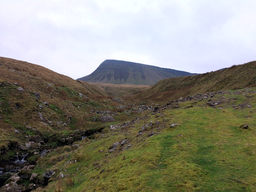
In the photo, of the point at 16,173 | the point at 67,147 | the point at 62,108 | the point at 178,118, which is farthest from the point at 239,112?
the point at 62,108

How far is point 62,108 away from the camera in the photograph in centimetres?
4428

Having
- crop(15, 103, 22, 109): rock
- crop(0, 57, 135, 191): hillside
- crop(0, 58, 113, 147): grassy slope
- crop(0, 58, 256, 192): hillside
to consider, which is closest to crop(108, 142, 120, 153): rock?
crop(0, 58, 256, 192): hillside

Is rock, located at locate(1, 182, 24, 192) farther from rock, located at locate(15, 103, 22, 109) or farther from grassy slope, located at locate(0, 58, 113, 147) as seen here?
rock, located at locate(15, 103, 22, 109)

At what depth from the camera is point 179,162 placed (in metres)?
13.0

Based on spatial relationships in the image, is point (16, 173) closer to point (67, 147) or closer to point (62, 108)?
point (67, 147)

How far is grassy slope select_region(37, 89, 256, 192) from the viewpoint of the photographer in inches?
426

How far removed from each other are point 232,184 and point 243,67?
5787 cm

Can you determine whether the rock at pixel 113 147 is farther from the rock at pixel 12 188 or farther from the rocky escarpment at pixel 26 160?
the rock at pixel 12 188

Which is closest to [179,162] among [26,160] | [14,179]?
[14,179]

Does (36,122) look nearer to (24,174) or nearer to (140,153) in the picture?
(24,174)

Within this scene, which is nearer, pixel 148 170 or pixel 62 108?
pixel 148 170

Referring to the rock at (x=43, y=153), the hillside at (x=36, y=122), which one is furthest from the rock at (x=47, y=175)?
the rock at (x=43, y=153)

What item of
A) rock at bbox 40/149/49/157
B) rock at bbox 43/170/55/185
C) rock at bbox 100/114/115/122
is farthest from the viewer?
rock at bbox 100/114/115/122

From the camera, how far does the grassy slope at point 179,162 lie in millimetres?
10812
